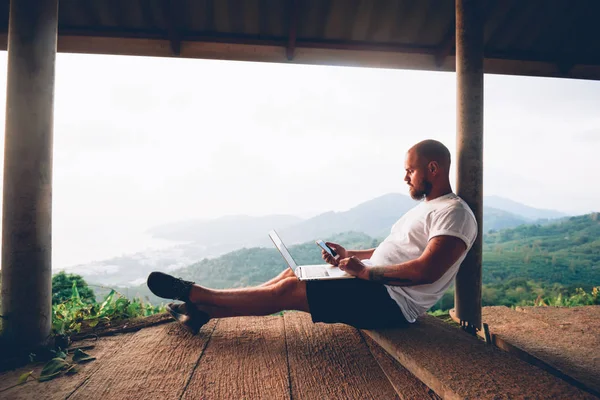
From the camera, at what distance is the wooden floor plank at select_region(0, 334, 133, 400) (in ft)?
5.63

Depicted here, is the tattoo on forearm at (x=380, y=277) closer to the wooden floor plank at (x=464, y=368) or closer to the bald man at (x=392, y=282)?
the bald man at (x=392, y=282)

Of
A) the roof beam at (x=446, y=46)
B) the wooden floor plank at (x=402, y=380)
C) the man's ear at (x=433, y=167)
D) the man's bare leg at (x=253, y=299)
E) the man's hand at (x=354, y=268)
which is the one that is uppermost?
the roof beam at (x=446, y=46)

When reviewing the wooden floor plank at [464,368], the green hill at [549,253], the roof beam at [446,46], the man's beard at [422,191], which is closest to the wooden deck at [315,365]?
the wooden floor plank at [464,368]

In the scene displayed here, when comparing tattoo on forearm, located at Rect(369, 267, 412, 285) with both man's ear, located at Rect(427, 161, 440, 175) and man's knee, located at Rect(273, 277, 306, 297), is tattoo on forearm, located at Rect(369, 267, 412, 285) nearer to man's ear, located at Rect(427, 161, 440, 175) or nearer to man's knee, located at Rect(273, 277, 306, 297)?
man's knee, located at Rect(273, 277, 306, 297)

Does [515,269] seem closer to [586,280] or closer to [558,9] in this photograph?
[586,280]

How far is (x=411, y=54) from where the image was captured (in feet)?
13.1

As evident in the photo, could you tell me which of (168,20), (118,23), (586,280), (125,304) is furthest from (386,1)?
(586,280)

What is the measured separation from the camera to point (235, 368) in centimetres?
193

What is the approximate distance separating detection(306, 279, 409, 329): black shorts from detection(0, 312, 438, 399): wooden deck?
167mm

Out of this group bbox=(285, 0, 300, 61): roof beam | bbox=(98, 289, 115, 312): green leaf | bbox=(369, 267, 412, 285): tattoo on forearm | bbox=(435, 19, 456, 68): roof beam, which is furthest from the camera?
bbox=(435, 19, 456, 68): roof beam

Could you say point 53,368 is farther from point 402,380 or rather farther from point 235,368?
point 402,380

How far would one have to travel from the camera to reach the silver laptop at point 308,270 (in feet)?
7.31

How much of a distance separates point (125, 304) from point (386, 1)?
3613 mm

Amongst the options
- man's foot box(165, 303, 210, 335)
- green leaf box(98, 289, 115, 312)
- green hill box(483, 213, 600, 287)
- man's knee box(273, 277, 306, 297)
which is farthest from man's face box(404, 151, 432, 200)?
green leaf box(98, 289, 115, 312)
